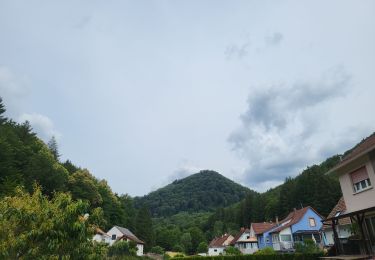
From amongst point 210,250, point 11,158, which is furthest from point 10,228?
point 210,250

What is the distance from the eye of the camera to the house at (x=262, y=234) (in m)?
60.3

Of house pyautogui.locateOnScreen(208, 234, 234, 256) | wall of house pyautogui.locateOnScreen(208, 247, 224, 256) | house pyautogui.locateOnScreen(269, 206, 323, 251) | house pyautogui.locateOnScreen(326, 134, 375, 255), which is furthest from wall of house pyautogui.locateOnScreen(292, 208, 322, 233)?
wall of house pyautogui.locateOnScreen(208, 247, 224, 256)

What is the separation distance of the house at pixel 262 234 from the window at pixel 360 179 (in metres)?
43.1

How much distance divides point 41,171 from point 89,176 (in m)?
24.0

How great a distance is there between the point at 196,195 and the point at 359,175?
532ft

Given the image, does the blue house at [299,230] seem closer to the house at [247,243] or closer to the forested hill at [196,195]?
the house at [247,243]

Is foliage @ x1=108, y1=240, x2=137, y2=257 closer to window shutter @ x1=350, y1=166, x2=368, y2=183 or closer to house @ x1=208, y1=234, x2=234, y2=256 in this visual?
window shutter @ x1=350, y1=166, x2=368, y2=183

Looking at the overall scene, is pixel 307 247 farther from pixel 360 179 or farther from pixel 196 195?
pixel 196 195

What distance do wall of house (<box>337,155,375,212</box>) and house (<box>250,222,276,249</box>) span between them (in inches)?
1654

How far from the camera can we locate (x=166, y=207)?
169 m

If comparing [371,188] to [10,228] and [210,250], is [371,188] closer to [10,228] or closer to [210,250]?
[10,228]

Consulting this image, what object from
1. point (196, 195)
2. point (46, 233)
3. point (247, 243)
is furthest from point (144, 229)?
point (196, 195)

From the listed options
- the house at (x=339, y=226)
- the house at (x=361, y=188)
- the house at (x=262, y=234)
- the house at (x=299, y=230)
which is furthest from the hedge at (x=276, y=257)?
the house at (x=262, y=234)

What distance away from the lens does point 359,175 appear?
63.3ft
